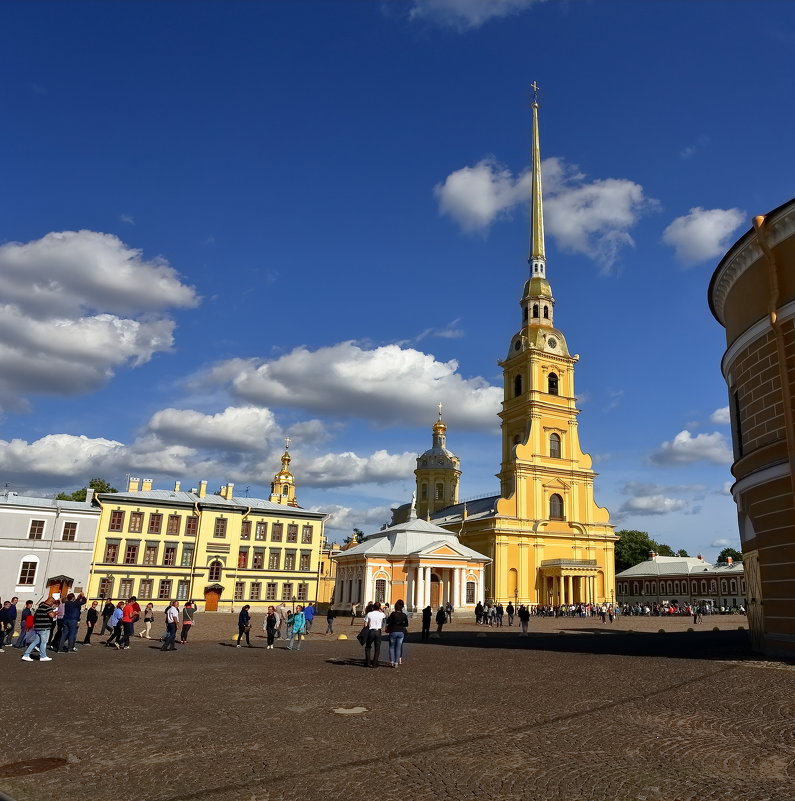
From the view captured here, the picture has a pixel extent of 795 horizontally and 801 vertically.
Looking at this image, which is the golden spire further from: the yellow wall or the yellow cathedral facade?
the yellow wall

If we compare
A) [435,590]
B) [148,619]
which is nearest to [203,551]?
[435,590]

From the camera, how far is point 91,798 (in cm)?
588

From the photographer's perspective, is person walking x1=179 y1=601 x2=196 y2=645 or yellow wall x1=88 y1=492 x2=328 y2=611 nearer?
person walking x1=179 y1=601 x2=196 y2=645

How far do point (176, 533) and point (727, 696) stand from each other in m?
46.1

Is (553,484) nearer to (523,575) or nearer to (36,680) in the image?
(523,575)

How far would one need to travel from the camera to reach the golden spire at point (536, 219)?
75.6 m

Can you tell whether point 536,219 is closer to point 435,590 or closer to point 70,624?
point 435,590

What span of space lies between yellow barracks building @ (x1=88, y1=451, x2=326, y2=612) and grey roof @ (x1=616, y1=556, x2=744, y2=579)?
49465 mm

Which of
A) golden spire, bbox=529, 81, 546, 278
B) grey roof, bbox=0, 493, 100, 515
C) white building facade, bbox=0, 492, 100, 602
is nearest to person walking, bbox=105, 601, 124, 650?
white building facade, bbox=0, 492, 100, 602

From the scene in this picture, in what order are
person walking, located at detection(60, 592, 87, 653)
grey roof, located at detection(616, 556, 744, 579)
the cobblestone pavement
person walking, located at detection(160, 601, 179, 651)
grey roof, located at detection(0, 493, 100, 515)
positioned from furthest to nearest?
grey roof, located at detection(616, 556, 744, 579), grey roof, located at detection(0, 493, 100, 515), person walking, located at detection(160, 601, 179, 651), person walking, located at detection(60, 592, 87, 653), the cobblestone pavement

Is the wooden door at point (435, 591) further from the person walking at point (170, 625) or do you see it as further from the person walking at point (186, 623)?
the person walking at point (170, 625)

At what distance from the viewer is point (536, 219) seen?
254 ft

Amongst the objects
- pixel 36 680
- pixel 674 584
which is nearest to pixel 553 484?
pixel 674 584

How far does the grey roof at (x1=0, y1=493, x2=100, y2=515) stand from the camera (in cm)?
4522
